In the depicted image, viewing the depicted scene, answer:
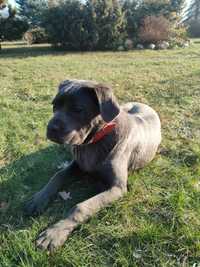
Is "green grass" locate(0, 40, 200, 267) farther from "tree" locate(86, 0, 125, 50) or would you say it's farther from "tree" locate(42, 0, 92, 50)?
"tree" locate(86, 0, 125, 50)

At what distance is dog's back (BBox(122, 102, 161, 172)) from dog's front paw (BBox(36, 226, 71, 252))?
1214mm

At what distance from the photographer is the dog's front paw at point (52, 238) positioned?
93.9 inches

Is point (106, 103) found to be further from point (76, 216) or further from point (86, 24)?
point (86, 24)

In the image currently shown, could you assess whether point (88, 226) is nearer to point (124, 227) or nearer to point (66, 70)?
point (124, 227)

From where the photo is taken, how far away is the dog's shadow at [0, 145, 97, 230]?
2826 millimetres

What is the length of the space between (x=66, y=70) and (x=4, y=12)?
31.4 feet

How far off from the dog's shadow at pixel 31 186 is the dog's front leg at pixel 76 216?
0.72ft

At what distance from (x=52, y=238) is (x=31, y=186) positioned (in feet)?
3.34

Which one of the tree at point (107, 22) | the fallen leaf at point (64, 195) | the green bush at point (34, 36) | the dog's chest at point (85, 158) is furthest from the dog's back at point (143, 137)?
the green bush at point (34, 36)

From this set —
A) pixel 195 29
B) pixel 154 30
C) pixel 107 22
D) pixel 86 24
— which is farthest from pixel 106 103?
pixel 195 29

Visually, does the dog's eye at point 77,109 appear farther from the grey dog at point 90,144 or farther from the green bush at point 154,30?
the green bush at point 154,30

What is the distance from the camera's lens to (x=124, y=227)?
8.90 feet

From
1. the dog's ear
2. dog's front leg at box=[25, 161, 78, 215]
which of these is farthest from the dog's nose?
dog's front leg at box=[25, 161, 78, 215]

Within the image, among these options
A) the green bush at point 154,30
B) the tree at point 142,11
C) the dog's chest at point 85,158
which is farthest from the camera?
the tree at point 142,11
